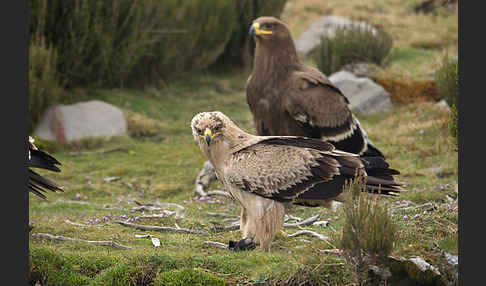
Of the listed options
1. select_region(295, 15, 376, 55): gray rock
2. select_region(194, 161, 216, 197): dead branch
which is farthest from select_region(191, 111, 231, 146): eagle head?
select_region(295, 15, 376, 55): gray rock

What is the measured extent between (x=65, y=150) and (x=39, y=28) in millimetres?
2088

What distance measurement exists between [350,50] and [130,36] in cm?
430

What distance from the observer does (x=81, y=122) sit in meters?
9.76

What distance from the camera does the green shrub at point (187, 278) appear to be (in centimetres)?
396

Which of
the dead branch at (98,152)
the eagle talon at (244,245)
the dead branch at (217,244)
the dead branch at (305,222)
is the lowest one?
the dead branch at (98,152)

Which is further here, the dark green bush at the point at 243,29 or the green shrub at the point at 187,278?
the dark green bush at the point at 243,29

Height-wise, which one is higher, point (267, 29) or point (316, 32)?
point (267, 29)

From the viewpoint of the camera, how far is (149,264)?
164 inches

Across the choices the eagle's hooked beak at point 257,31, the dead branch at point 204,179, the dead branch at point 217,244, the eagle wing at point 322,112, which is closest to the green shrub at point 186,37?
the dead branch at point 204,179

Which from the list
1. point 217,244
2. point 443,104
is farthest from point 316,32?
point 217,244

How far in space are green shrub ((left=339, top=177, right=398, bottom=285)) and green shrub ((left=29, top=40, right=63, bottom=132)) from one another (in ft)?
21.8

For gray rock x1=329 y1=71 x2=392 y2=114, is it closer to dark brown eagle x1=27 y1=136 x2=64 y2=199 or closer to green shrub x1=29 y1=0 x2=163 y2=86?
green shrub x1=29 y1=0 x2=163 y2=86

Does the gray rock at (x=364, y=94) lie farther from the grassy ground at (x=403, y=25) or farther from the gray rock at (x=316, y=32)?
the gray rock at (x=316, y=32)

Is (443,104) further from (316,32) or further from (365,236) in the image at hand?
(316,32)
